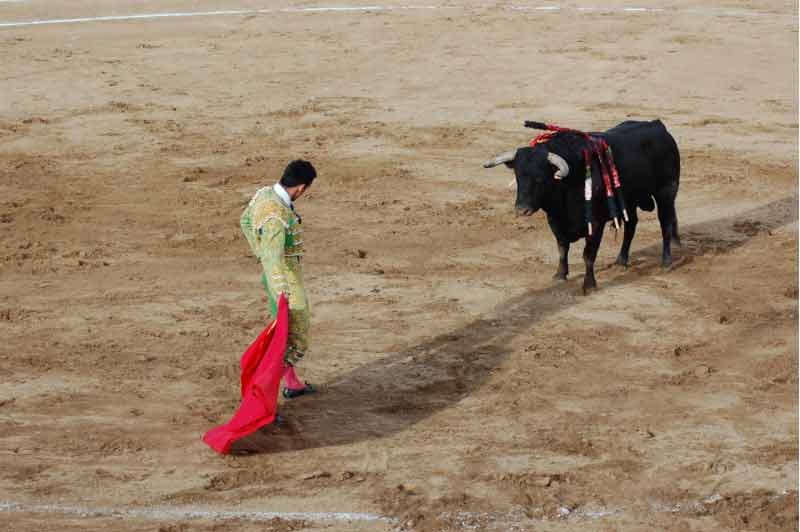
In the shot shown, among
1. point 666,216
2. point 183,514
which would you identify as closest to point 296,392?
point 183,514

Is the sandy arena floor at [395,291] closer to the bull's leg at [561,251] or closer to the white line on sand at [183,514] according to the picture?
the white line on sand at [183,514]

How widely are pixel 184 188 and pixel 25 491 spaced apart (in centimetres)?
596

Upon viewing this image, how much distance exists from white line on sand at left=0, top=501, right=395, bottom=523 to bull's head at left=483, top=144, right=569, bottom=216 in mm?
3504

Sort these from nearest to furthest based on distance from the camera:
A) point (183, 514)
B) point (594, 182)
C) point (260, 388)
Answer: point (183, 514), point (260, 388), point (594, 182)

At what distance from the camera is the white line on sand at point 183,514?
21.1 feet

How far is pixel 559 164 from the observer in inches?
364

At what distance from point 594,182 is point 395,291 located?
168 centimetres

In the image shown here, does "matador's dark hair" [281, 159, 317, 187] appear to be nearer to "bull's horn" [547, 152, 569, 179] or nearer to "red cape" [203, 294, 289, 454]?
"red cape" [203, 294, 289, 454]

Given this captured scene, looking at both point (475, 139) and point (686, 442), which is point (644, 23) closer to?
point (475, 139)

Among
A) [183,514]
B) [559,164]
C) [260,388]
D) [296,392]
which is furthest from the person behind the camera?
[559,164]

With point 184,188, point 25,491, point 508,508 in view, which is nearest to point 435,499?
point 508,508

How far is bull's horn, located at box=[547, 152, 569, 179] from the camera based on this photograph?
925cm

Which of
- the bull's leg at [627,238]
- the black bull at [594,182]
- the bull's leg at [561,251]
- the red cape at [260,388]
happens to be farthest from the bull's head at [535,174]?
the red cape at [260,388]

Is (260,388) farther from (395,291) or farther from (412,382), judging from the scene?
(395,291)
